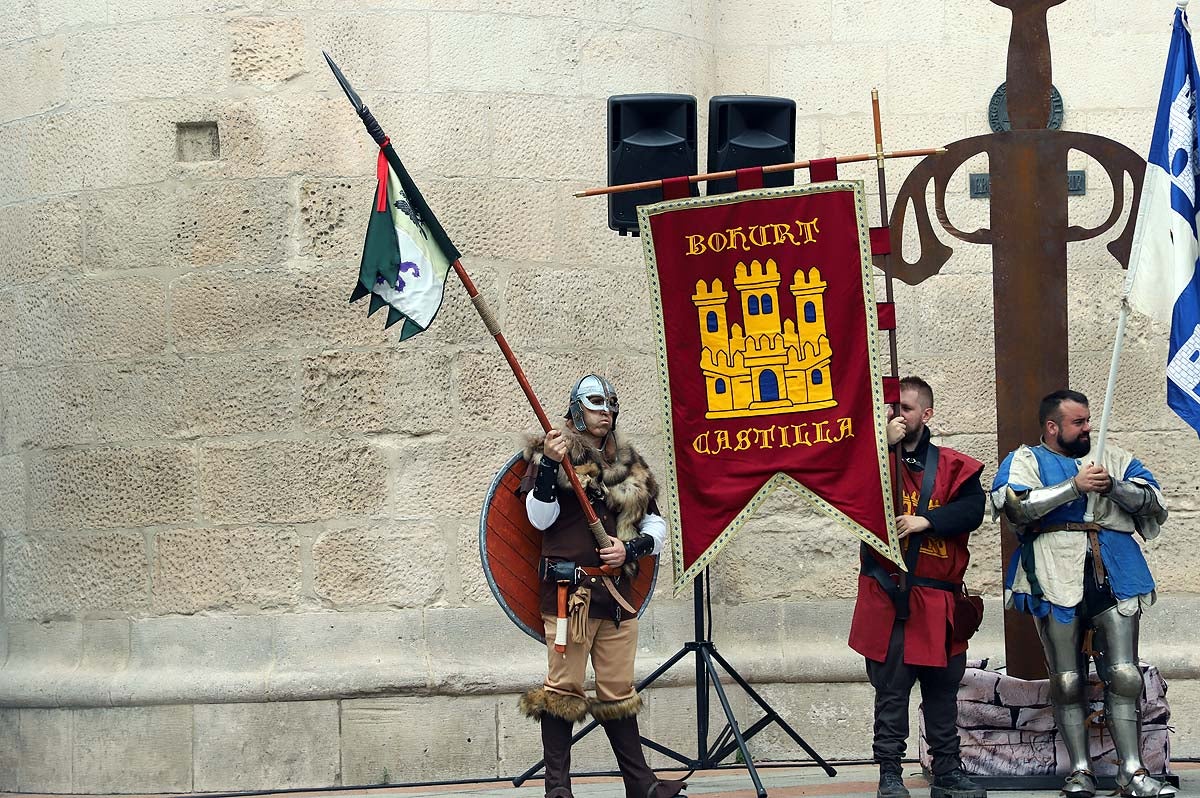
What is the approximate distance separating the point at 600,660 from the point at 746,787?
4.13ft

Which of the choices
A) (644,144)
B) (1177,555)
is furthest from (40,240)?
(1177,555)

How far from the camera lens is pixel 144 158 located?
834 cm

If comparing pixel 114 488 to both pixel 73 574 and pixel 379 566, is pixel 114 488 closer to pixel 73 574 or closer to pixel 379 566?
pixel 73 574

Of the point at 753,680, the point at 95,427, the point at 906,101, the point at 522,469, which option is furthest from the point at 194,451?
the point at 906,101

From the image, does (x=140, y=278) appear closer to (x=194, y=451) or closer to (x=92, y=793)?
(x=194, y=451)

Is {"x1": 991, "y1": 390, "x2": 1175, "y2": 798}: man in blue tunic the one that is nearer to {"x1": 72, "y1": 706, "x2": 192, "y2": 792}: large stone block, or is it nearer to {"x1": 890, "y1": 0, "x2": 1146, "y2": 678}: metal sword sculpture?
{"x1": 890, "y1": 0, "x2": 1146, "y2": 678}: metal sword sculpture

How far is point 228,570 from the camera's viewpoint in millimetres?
8172

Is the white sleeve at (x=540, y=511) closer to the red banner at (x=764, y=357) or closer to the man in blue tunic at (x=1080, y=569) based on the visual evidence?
the red banner at (x=764, y=357)

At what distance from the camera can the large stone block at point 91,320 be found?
8.31 meters

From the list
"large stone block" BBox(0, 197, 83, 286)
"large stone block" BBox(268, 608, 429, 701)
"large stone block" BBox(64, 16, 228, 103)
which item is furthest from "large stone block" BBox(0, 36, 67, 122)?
"large stone block" BBox(268, 608, 429, 701)

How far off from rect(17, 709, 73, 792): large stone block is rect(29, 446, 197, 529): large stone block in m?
0.89

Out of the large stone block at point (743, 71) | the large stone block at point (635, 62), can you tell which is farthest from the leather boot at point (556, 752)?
the large stone block at point (743, 71)

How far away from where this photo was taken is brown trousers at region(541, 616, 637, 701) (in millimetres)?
6625

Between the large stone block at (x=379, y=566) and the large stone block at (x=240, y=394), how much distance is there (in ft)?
1.95
